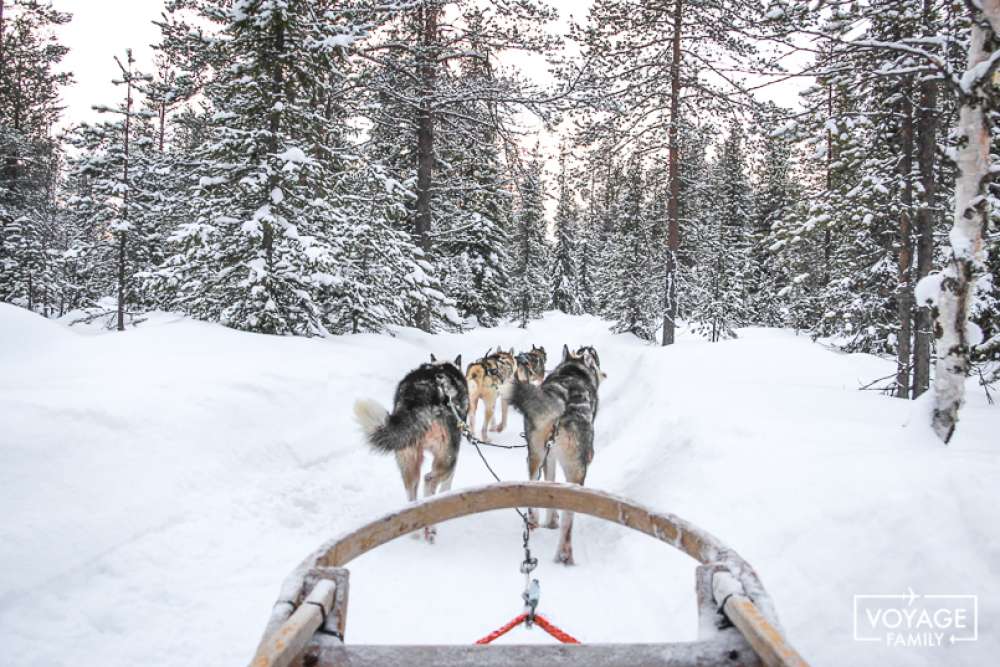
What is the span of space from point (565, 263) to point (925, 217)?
39582mm

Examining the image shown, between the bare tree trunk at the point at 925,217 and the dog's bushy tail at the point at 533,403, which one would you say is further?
the bare tree trunk at the point at 925,217

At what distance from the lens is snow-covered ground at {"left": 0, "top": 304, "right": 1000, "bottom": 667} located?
3.08m

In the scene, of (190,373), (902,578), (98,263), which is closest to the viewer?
(902,578)

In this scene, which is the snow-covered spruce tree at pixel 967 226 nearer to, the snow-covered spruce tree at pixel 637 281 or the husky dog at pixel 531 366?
the husky dog at pixel 531 366

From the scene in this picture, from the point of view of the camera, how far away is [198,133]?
2330cm

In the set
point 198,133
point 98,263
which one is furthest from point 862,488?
point 98,263

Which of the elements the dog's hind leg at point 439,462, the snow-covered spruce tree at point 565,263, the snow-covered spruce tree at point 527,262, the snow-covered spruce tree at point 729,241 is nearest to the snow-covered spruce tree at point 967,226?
the dog's hind leg at point 439,462

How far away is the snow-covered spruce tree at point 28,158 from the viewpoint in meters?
21.5

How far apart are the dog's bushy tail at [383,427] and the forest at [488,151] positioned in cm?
487

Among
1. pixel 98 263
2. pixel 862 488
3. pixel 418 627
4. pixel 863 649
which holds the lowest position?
pixel 418 627

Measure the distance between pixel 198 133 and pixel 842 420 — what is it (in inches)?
1069

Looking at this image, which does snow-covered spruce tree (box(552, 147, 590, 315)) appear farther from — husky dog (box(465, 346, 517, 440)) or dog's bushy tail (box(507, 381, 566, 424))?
dog's bushy tail (box(507, 381, 566, 424))

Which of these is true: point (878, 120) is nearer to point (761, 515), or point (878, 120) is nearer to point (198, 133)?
point (761, 515)

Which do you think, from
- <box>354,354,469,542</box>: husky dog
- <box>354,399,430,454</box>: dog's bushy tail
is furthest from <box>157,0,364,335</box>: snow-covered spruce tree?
A: <box>354,399,430,454</box>: dog's bushy tail
